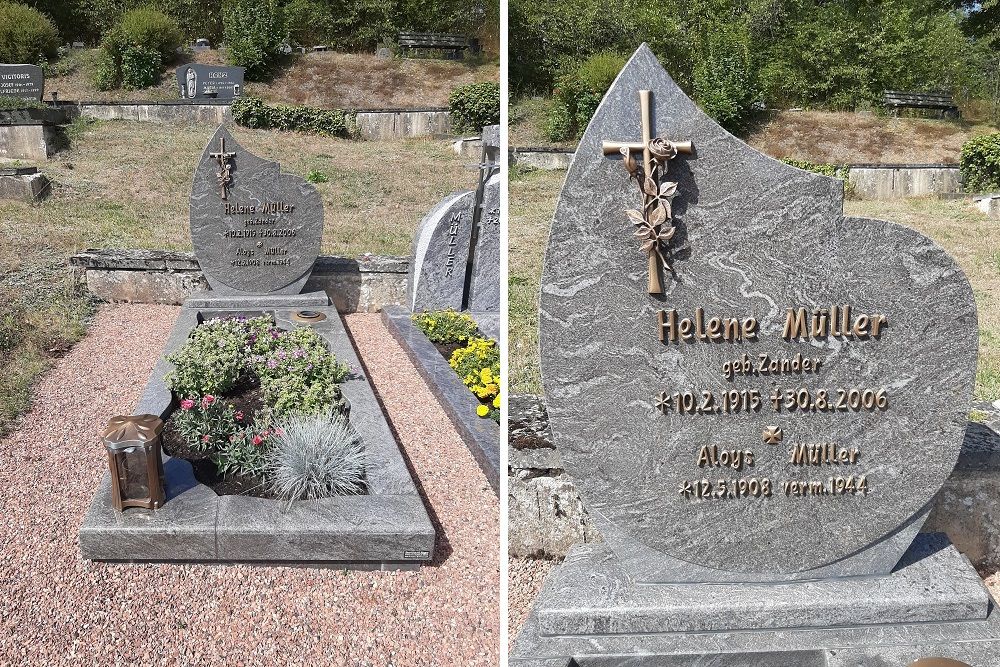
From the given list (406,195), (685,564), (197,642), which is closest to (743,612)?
(685,564)

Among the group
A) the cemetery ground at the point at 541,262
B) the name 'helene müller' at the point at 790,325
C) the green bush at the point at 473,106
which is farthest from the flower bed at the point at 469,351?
the green bush at the point at 473,106

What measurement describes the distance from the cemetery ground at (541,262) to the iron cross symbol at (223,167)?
3289mm

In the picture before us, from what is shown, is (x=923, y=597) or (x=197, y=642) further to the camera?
(x=197, y=642)

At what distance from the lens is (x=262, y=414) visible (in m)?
5.40

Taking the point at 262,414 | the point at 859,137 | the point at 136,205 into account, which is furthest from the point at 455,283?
the point at 859,137

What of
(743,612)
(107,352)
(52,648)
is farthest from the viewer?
(107,352)

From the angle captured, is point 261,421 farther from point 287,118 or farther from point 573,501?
point 287,118

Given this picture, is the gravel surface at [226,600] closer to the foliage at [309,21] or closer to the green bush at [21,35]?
the green bush at [21,35]

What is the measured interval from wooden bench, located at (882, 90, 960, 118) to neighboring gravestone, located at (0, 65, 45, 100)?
23.8 m

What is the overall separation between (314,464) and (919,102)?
24185mm

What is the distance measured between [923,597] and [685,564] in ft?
3.06

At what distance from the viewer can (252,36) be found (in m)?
25.0

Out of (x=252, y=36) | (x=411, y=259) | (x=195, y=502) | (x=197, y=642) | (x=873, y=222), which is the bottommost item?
(x=197, y=642)

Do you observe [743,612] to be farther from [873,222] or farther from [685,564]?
[873,222]
